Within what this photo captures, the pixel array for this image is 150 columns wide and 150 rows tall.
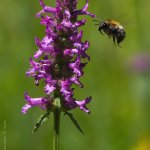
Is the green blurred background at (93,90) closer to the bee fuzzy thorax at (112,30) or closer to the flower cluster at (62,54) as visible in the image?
the bee fuzzy thorax at (112,30)

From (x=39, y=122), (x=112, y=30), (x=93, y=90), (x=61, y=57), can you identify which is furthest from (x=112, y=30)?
(x=93, y=90)

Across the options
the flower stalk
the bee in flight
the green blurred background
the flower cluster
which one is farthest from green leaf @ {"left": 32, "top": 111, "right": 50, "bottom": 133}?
the green blurred background

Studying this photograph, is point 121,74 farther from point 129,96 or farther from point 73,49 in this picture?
point 73,49

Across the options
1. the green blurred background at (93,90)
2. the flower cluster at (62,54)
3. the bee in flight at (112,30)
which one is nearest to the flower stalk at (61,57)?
the flower cluster at (62,54)

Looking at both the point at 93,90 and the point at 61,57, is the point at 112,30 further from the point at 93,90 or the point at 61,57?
the point at 93,90

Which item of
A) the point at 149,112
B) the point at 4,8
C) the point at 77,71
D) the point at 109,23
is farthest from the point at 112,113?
the point at 77,71

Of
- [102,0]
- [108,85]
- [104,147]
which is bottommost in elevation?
[104,147]
